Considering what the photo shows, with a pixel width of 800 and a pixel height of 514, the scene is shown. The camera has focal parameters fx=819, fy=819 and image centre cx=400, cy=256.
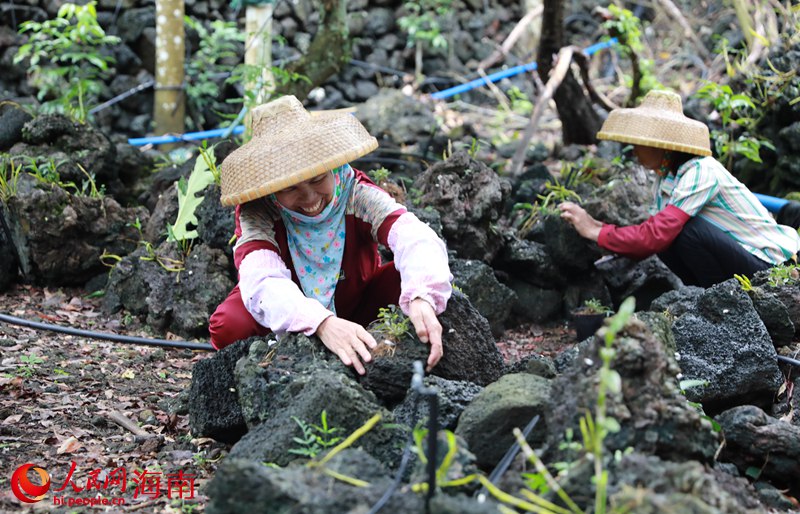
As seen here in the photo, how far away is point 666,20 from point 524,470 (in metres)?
11.5

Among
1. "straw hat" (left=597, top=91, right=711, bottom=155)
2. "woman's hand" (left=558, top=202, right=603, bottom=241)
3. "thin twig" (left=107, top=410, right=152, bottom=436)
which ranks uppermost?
"straw hat" (left=597, top=91, right=711, bottom=155)

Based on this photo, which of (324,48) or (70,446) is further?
(324,48)

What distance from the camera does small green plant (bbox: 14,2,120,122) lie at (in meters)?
6.59

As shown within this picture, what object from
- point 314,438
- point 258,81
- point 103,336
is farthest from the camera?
point 258,81

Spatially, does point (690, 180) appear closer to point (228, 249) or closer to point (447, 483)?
point (228, 249)

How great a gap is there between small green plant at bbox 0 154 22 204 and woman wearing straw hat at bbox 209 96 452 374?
85.5 inches

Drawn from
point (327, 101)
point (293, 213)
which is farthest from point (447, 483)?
point (327, 101)

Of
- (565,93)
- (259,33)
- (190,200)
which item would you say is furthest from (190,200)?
(565,93)

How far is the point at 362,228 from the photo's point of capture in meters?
3.46

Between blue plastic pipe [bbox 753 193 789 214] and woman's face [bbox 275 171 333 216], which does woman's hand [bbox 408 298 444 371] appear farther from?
blue plastic pipe [bbox 753 193 789 214]

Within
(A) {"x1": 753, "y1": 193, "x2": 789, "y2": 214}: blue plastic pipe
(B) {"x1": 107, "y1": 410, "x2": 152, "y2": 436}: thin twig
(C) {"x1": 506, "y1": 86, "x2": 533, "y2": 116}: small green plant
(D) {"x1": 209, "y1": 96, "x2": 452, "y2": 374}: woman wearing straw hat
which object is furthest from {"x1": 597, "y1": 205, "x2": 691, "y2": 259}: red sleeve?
(C) {"x1": 506, "y1": 86, "x2": 533, "y2": 116}: small green plant

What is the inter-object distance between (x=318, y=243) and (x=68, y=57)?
207 inches

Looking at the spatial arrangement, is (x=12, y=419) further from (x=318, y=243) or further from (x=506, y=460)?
(x=506, y=460)

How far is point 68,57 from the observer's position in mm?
7492
